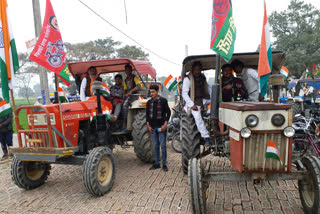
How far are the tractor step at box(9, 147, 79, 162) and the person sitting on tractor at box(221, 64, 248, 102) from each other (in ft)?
9.11

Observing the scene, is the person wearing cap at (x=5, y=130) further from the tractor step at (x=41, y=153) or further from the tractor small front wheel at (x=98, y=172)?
the tractor small front wheel at (x=98, y=172)

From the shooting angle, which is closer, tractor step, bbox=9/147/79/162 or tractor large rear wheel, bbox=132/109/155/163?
tractor step, bbox=9/147/79/162

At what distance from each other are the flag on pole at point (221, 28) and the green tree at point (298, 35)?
76.4 feet

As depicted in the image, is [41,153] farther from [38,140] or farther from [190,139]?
[190,139]

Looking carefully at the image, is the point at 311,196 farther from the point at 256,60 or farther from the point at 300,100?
the point at 300,100

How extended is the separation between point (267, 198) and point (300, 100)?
8850 mm

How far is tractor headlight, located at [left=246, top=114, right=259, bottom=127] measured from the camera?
280cm

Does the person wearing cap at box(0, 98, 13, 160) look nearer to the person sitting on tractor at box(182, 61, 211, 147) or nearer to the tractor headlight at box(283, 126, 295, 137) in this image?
the person sitting on tractor at box(182, 61, 211, 147)

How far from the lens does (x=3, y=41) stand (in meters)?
4.15

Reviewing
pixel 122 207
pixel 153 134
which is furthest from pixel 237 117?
pixel 153 134

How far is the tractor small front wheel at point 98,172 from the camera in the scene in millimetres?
3982

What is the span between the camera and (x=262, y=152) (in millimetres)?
2867

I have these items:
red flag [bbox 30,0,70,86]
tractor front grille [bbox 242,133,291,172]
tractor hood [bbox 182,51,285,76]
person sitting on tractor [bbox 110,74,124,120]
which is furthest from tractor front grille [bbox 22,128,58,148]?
tractor front grille [bbox 242,133,291,172]

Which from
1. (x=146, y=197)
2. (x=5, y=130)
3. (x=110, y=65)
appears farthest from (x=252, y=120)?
(x=5, y=130)
